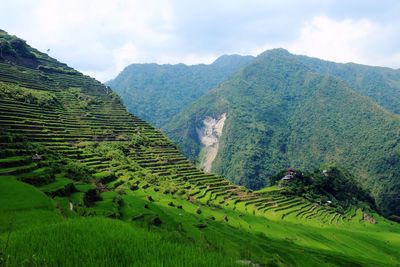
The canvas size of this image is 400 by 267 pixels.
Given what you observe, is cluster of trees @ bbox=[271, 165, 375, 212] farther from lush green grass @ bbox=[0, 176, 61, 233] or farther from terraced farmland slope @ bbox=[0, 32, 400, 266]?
lush green grass @ bbox=[0, 176, 61, 233]

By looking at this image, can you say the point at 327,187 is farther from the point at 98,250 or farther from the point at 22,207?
the point at 98,250

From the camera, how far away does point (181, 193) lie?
50.9 metres

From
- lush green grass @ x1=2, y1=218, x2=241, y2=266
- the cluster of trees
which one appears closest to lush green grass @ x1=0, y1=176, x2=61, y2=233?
lush green grass @ x1=2, y1=218, x2=241, y2=266

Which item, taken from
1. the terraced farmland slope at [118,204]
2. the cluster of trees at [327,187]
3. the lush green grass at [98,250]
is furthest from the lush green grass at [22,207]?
the cluster of trees at [327,187]

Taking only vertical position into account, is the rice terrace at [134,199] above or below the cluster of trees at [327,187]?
above

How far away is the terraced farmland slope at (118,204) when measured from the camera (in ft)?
21.7

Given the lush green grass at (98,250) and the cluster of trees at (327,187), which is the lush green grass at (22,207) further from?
the cluster of trees at (327,187)

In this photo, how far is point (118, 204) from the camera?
22.8 metres

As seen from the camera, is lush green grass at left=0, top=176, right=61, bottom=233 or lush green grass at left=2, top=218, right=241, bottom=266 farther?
lush green grass at left=0, top=176, right=61, bottom=233

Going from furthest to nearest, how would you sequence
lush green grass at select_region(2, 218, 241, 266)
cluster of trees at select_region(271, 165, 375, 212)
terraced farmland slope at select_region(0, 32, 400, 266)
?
cluster of trees at select_region(271, 165, 375, 212), terraced farmland slope at select_region(0, 32, 400, 266), lush green grass at select_region(2, 218, 241, 266)

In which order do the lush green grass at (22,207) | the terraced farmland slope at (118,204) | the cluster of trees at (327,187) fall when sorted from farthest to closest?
the cluster of trees at (327,187)
the lush green grass at (22,207)
the terraced farmland slope at (118,204)

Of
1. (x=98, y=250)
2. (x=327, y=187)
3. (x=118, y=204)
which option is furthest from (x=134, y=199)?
(x=327, y=187)

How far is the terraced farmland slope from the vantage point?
6.63 metres

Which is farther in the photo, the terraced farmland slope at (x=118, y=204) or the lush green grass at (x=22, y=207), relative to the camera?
the lush green grass at (x=22, y=207)
